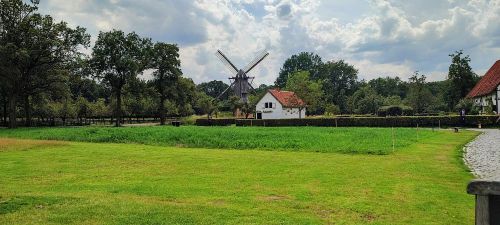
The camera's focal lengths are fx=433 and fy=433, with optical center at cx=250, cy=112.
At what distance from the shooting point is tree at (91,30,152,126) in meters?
61.4

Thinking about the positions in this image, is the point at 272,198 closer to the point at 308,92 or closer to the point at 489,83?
the point at 489,83

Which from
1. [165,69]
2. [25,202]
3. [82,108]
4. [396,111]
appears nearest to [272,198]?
[25,202]

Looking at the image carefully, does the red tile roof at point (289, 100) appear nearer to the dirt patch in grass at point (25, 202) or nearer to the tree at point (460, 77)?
the tree at point (460, 77)

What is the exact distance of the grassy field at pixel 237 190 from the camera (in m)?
8.15

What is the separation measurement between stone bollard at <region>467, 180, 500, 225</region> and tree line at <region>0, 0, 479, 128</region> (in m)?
51.9

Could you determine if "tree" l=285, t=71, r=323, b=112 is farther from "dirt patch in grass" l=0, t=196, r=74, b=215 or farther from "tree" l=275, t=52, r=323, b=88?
"dirt patch in grass" l=0, t=196, r=74, b=215

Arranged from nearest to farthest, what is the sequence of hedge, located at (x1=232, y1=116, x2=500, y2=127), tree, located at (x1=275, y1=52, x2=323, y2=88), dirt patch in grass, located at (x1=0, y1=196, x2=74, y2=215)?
dirt patch in grass, located at (x1=0, y1=196, x2=74, y2=215) → hedge, located at (x1=232, y1=116, x2=500, y2=127) → tree, located at (x1=275, y1=52, x2=323, y2=88)

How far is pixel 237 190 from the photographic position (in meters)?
10.9

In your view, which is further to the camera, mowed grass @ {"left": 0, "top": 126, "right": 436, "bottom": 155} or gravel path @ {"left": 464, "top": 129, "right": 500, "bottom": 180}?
mowed grass @ {"left": 0, "top": 126, "right": 436, "bottom": 155}

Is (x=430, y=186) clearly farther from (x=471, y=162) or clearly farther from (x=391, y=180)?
(x=471, y=162)

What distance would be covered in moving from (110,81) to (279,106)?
90.6 feet

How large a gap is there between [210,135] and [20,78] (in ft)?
110

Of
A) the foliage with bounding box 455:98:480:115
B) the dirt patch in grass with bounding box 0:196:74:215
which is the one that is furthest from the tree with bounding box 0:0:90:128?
the foliage with bounding box 455:98:480:115

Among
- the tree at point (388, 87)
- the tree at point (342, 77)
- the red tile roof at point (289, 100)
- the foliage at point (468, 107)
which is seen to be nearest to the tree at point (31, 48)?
the red tile roof at point (289, 100)
